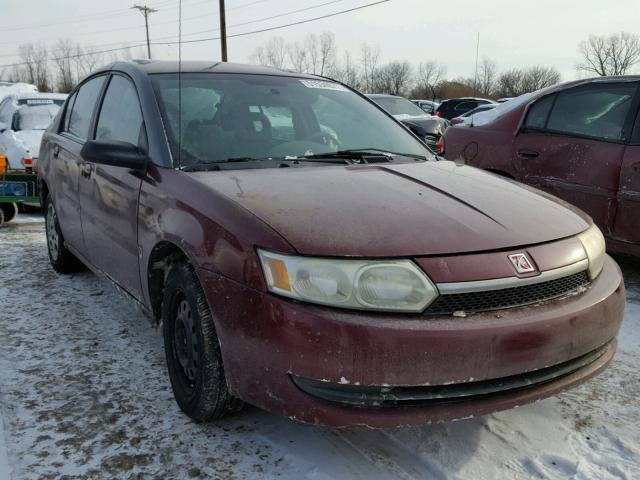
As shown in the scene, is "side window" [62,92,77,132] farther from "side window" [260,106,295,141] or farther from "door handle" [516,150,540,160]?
"door handle" [516,150,540,160]

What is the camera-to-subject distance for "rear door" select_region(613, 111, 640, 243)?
4082 mm

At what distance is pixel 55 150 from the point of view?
4.30 m

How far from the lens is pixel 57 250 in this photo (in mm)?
4551

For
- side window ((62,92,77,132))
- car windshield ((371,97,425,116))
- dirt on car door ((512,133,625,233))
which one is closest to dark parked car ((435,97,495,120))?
car windshield ((371,97,425,116))

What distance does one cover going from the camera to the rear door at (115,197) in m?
2.89

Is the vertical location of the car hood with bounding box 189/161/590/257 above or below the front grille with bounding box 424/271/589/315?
above

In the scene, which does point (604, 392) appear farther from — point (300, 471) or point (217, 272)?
point (217, 272)

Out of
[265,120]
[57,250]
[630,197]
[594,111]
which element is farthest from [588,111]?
[57,250]

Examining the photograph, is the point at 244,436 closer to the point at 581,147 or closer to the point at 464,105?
the point at 581,147

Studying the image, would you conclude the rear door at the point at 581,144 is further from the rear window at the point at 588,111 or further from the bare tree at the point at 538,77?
the bare tree at the point at 538,77

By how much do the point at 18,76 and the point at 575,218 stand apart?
9458 centimetres

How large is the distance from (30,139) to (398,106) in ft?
22.2

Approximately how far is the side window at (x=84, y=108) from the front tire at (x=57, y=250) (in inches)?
28.7

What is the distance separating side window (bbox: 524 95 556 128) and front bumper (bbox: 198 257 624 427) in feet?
10.4
